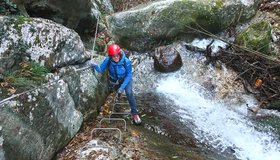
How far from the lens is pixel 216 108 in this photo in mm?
8273

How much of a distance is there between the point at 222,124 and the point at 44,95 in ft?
14.6

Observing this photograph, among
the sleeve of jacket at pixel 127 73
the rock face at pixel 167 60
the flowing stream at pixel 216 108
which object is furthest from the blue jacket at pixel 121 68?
the rock face at pixel 167 60

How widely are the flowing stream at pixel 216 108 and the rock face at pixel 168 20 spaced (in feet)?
2.84

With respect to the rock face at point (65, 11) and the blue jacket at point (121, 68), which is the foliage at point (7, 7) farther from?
the blue jacket at point (121, 68)

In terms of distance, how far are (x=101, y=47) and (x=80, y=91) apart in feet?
14.2

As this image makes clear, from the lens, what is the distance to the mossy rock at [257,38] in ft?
30.8

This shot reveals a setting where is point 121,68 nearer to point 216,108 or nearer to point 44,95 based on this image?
point 44,95

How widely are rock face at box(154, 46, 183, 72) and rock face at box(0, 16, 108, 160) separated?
121 inches

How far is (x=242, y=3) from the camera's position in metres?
11.4

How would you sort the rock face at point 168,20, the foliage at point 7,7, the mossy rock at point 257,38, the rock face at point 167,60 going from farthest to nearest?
the rock face at point 168,20 < the rock face at point 167,60 < the mossy rock at point 257,38 < the foliage at point 7,7

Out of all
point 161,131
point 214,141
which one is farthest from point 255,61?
point 161,131

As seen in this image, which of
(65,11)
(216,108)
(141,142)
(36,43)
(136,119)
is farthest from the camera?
(65,11)

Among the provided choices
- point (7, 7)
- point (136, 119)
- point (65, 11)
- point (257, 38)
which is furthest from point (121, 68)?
point (257, 38)

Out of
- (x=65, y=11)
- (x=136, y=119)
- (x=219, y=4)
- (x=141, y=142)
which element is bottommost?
(x=141, y=142)
